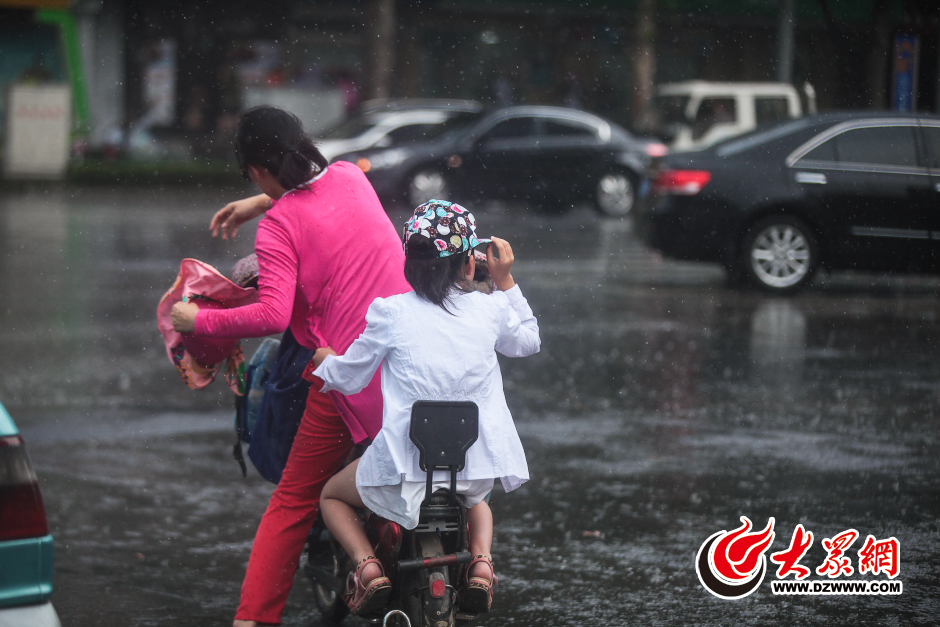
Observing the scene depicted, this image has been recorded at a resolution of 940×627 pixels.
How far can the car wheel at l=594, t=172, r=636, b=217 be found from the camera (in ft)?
69.2

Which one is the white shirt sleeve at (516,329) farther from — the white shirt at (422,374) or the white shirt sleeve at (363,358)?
the white shirt sleeve at (363,358)

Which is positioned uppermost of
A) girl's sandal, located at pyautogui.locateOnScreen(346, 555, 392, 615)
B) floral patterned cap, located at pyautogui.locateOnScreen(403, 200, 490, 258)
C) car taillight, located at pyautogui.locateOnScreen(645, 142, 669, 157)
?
floral patterned cap, located at pyautogui.locateOnScreen(403, 200, 490, 258)

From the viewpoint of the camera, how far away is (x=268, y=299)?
3.39 meters

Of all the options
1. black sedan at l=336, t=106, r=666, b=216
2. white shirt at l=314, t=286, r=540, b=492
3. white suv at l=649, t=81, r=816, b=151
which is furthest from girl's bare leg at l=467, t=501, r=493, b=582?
white suv at l=649, t=81, r=816, b=151

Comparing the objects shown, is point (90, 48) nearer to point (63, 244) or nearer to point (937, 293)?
point (63, 244)

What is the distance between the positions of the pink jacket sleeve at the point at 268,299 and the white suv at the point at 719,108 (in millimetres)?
17743

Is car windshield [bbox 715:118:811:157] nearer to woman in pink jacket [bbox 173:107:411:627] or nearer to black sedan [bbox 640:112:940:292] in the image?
black sedan [bbox 640:112:940:292]

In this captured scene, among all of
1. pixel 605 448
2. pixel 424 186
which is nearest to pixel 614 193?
pixel 424 186

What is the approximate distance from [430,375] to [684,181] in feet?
29.9

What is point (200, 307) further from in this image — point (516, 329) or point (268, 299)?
point (516, 329)

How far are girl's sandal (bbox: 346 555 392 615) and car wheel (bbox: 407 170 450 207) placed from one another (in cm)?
1644

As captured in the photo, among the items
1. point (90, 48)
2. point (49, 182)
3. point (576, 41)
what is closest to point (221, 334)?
point (49, 182)

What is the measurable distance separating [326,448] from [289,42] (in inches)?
1163

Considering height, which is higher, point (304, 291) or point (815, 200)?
point (304, 291)
